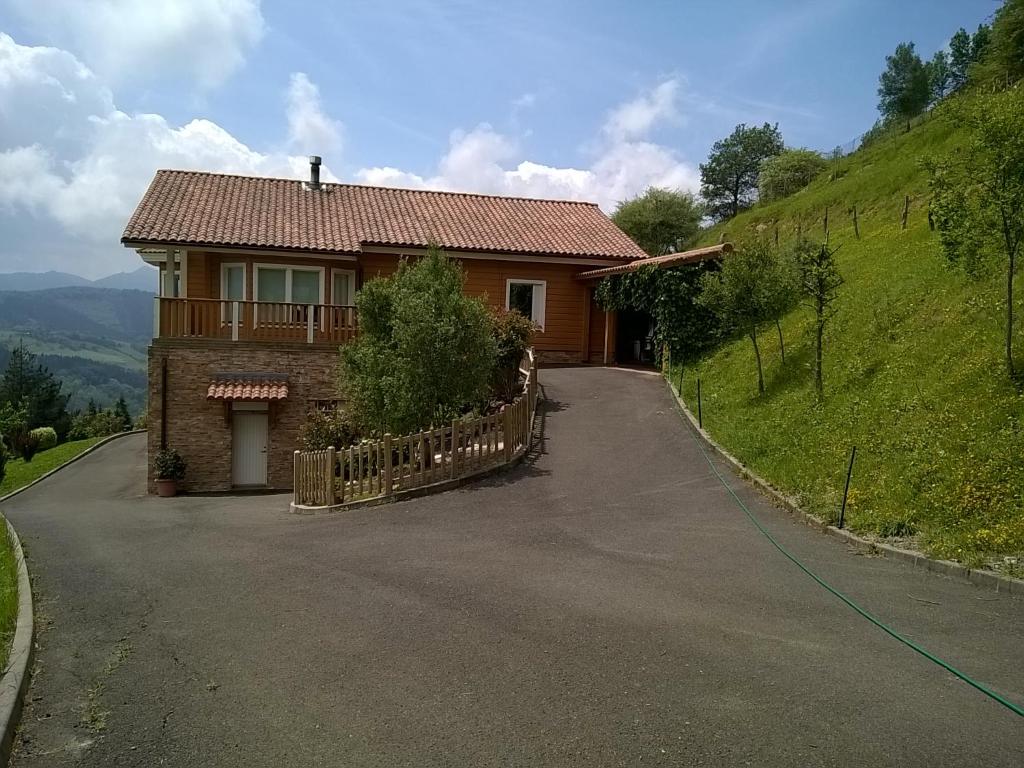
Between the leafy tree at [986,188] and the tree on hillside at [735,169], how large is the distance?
Result: 2236 inches

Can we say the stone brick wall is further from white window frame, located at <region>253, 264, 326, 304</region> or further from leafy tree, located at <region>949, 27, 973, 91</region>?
leafy tree, located at <region>949, 27, 973, 91</region>

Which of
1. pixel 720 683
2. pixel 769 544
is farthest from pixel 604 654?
pixel 769 544

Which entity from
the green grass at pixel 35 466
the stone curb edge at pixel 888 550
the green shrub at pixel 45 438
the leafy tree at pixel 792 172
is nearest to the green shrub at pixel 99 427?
the green shrub at pixel 45 438

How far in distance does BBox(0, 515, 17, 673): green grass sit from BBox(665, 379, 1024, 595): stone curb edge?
25.5 ft

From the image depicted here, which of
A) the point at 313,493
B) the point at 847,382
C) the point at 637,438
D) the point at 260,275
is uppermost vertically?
the point at 260,275

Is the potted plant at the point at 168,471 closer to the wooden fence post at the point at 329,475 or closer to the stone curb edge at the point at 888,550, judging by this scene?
the wooden fence post at the point at 329,475

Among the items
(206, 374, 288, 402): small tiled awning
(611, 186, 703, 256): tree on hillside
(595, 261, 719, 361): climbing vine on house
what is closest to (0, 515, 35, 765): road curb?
(206, 374, 288, 402): small tiled awning

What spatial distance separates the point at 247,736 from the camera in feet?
13.8

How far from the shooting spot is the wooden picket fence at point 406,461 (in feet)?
40.8

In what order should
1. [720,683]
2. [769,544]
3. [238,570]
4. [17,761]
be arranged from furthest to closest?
[769,544] < [238,570] < [720,683] < [17,761]

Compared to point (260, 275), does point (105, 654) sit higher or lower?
lower

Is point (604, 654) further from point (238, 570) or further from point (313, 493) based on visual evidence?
point (313, 493)

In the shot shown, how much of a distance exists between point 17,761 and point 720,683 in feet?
12.8

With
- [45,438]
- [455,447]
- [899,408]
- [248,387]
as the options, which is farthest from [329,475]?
[45,438]
